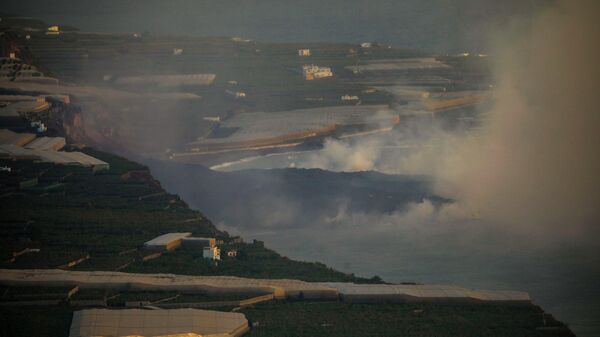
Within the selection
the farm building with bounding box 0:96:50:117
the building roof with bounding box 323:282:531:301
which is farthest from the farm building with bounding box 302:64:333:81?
the building roof with bounding box 323:282:531:301

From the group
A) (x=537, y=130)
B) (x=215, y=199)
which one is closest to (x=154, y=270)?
(x=215, y=199)

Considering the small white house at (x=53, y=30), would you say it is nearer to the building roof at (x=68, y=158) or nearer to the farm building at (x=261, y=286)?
the building roof at (x=68, y=158)

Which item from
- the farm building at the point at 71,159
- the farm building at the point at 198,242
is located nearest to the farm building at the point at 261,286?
the farm building at the point at 198,242

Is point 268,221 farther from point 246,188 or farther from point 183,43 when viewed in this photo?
point 183,43

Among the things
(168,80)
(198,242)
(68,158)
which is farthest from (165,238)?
(168,80)

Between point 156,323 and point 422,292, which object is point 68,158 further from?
point 156,323

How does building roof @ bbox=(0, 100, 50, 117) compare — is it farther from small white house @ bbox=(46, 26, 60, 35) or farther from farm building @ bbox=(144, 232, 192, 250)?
small white house @ bbox=(46, 26, 60, 35)
